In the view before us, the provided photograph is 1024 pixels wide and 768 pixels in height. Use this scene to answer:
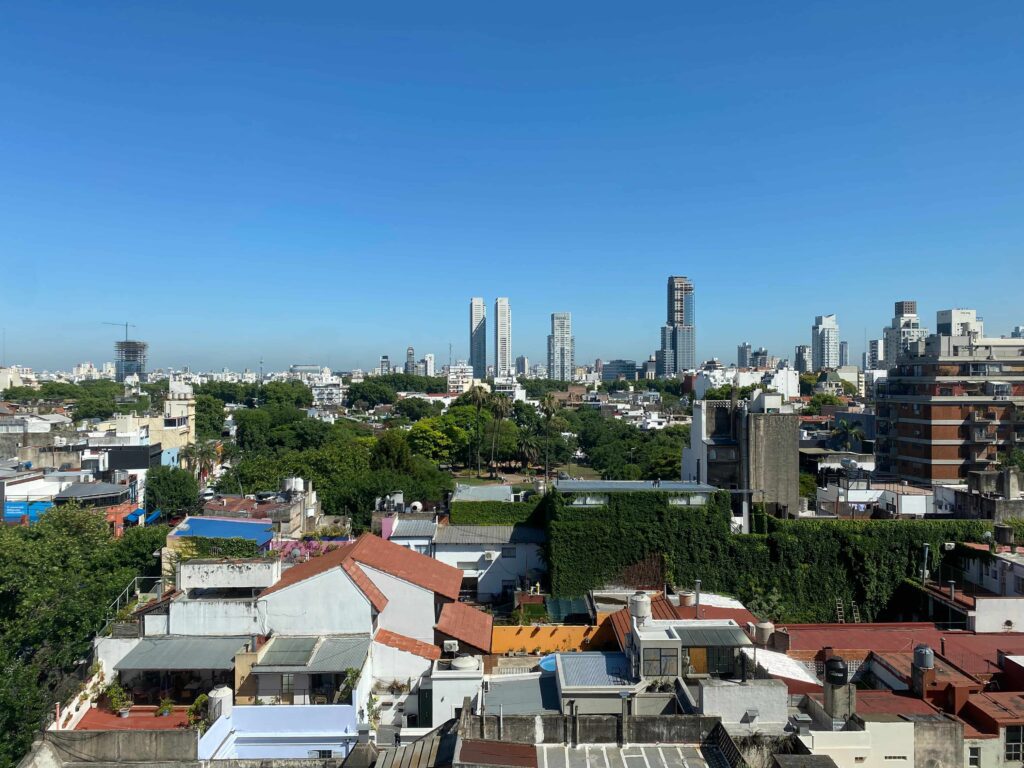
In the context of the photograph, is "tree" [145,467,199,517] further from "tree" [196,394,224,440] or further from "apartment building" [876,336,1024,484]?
"tree" [196,394,224,440]

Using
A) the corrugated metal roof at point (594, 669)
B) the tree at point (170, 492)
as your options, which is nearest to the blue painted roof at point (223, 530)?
the corrugated metal roof at point (594, 669)

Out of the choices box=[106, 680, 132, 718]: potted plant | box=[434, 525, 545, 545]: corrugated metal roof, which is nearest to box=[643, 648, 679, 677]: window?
box=[106, 680, 132, 718]: potted plant

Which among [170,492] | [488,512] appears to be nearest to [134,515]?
[170,492]

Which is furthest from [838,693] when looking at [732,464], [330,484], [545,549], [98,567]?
[330,484]

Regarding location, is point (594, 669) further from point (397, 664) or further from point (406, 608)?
point (406, 608)

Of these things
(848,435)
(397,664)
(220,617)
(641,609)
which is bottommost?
(397,664)

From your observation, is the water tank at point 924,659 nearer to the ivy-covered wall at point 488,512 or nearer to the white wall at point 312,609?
the white wall at point 312,609

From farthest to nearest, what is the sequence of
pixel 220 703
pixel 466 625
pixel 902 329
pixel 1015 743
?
1. pixel 902 329
2. pixel 466 625
3. pixel 220 703
4. pixel 1015 743
